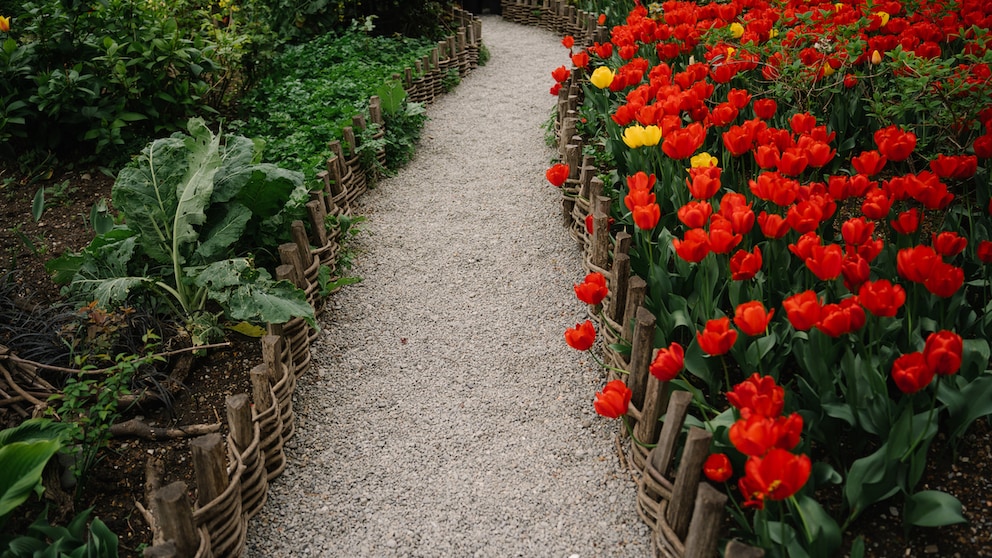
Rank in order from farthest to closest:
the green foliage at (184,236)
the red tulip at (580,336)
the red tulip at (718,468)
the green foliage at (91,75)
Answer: the green foliage at (91,75) → the green foliage at (184,236) → the red tulip at (580,336) → the red tulip at (718,468)

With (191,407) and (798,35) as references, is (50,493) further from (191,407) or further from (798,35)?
(798,35)

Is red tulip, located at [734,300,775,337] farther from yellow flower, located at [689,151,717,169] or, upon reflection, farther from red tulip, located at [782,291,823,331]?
yellow flower, located at [689,151,717,169]

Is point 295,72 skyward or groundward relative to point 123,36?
groundward

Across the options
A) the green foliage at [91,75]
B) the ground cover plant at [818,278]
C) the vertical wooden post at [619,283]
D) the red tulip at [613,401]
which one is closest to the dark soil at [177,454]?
A: the ground cover plant at [818,278]

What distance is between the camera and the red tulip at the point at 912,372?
1886 mm

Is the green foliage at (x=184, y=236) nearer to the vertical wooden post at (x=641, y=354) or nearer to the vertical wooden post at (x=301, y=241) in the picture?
the vertical wooden post at (x=301, y=241)

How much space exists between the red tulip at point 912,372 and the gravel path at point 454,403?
1.09 metres

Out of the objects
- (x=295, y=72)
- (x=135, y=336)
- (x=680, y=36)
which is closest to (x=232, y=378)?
(x=135, y=336)

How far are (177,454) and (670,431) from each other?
1843 millimetres

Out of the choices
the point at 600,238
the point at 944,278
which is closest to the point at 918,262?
the point at 944,278

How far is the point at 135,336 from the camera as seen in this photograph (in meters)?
3.30

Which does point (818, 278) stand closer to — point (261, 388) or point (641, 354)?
point (641, 354)

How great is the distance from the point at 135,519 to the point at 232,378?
787mm

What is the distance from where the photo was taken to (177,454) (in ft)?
9.41
